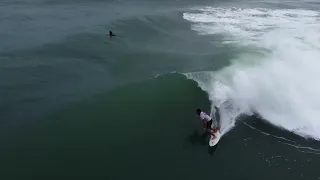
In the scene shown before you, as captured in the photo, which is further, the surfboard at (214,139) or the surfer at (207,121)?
the surfer at (207,121)

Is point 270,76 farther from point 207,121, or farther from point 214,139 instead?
point 214,139

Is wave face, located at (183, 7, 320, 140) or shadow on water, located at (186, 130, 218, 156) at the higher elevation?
wave face, located at (183, 7, 320, 140)

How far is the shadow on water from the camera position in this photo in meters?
17.6

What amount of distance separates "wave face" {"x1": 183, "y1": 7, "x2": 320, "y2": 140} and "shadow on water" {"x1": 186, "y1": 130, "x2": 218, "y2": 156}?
1.41 m

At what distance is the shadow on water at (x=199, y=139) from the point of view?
692 inches

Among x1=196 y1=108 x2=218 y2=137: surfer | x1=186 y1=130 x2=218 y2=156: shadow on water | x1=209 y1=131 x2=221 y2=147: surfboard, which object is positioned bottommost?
x1=186 y1=130 x2=218 y2=156: shadow on water

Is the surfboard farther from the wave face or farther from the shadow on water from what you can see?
the wave face

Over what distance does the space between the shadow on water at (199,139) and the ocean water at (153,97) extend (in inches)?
3.0

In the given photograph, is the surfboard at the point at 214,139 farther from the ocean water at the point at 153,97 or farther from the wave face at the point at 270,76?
the wave face at the point at 270,76

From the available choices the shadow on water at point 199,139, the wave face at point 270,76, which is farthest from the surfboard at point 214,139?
the wave face at point 270,76

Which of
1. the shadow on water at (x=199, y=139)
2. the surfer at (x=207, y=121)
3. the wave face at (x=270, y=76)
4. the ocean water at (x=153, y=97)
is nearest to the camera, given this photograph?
the ocean water at (x=153, y=97)

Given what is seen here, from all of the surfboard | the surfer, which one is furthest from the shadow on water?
the surfer

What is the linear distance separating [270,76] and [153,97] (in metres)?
8.44

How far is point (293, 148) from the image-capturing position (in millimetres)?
17547
